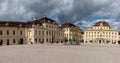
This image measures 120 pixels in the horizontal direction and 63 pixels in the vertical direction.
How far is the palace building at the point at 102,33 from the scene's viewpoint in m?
114

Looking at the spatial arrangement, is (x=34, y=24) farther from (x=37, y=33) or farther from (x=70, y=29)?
(x=70, y=29)

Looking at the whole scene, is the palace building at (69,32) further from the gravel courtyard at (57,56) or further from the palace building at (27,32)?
the gravel courtyard at (57,56)

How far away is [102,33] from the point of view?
375 feet

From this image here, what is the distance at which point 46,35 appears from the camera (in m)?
72.5

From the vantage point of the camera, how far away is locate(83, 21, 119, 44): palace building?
4469 inches

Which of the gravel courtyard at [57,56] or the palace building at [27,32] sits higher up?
the palace building at [27,32]

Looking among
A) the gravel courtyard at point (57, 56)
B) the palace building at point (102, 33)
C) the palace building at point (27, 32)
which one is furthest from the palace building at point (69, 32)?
the gravel courtyard at point (57, 56)

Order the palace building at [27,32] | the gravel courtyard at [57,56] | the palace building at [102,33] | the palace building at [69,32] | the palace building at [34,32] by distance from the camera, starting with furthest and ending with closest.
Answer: the palace building at [102,33] < the palace building at [69,32] < the palace building at [34,32] < the palace building at [27,32] < the gravel courtyard at [57,56]

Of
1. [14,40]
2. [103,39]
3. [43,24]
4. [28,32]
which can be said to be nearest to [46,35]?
[43,24]

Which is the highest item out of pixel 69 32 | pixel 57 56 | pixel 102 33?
pixel 69 32

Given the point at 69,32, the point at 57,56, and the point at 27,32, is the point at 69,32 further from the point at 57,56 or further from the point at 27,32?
the point at 57,56

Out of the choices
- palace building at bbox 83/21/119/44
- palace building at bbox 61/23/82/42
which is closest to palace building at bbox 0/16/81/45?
palace building at bbox 61/23/82/42

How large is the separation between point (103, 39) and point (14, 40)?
2464 inches

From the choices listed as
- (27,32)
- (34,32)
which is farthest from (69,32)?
(27,32)
